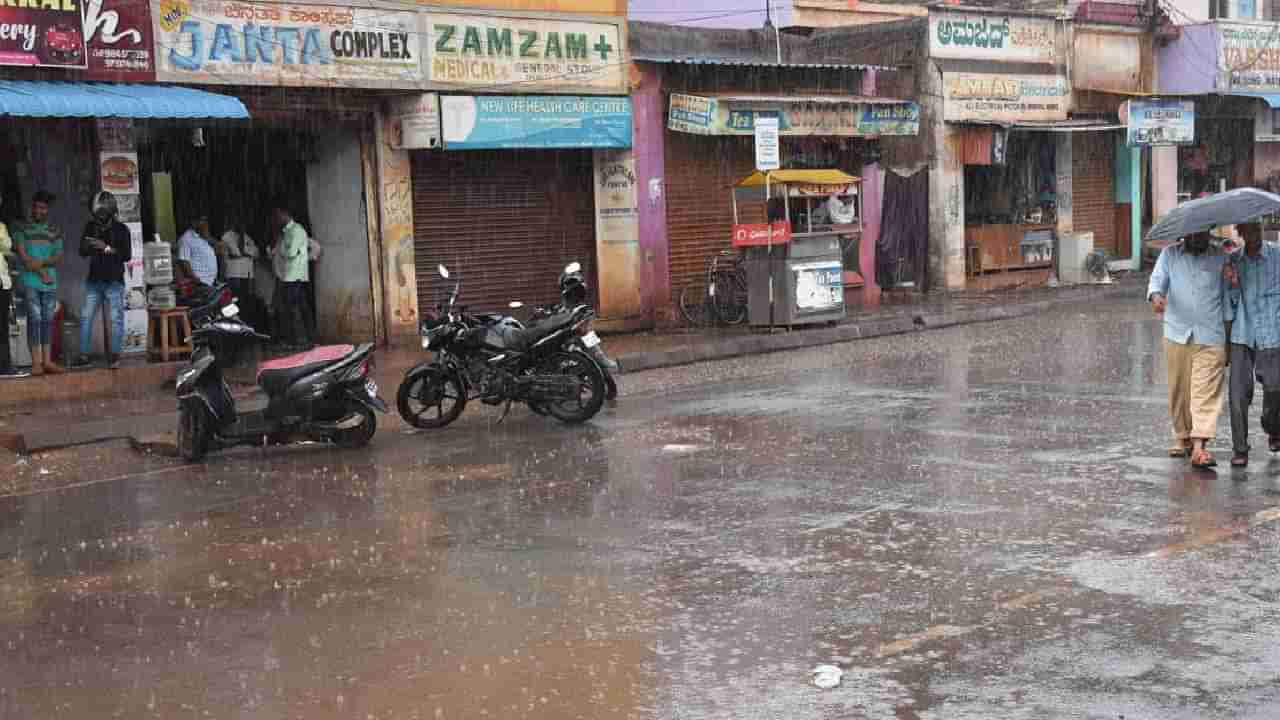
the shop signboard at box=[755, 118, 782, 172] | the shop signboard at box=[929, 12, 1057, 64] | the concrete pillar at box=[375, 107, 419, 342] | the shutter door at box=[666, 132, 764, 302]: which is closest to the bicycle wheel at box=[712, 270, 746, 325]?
the shutter door at box=[666, 132, 764, 302]

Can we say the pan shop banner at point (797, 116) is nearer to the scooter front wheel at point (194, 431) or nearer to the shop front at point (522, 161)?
the shop front at point (522, 161)

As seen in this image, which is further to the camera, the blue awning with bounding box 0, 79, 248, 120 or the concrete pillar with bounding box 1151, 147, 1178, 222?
the concrete pillar with bounding box 1151, 147, 1178, 222

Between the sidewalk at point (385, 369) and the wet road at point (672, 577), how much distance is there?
6.82ft

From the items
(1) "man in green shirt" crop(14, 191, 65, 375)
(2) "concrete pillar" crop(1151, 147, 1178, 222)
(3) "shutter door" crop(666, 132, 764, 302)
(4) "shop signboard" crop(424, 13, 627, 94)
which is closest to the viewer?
(1) "man in green shirt" crop(14, 191, 65, 375)

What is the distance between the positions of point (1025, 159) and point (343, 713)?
27.9 meters

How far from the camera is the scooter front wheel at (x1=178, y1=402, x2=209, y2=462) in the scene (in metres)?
12.3

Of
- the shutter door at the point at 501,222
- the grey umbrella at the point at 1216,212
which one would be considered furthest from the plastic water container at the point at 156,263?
the grey umbrella at the point at 1216,212

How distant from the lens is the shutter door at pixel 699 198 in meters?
24.0

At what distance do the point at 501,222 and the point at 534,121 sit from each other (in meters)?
1.56

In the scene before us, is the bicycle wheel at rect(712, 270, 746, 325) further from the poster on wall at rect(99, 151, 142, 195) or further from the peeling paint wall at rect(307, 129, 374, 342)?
the poster on wall at rect(99, 151, 142, 195)

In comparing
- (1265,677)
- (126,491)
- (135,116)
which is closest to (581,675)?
(1265,677)

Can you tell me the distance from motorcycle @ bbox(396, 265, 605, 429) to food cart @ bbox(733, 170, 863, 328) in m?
8.10

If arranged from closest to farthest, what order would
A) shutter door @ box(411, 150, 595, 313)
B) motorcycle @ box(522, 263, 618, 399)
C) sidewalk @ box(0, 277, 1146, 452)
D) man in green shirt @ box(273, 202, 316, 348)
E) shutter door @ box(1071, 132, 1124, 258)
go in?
motorcycle @ box(522, 263, 618, 399) < sidewalk @ box(0, 277, 1146, 452) < man in green shirt @ box(273, 202, 316, 348) < shutter door @ box(411, 150, 595, 313) < shutter door @ box(1071, 132, 1124, 258)

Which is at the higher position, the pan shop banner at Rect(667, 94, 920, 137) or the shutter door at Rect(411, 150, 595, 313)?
the pan shop banner at Rect(667, 94, 920, 137)
